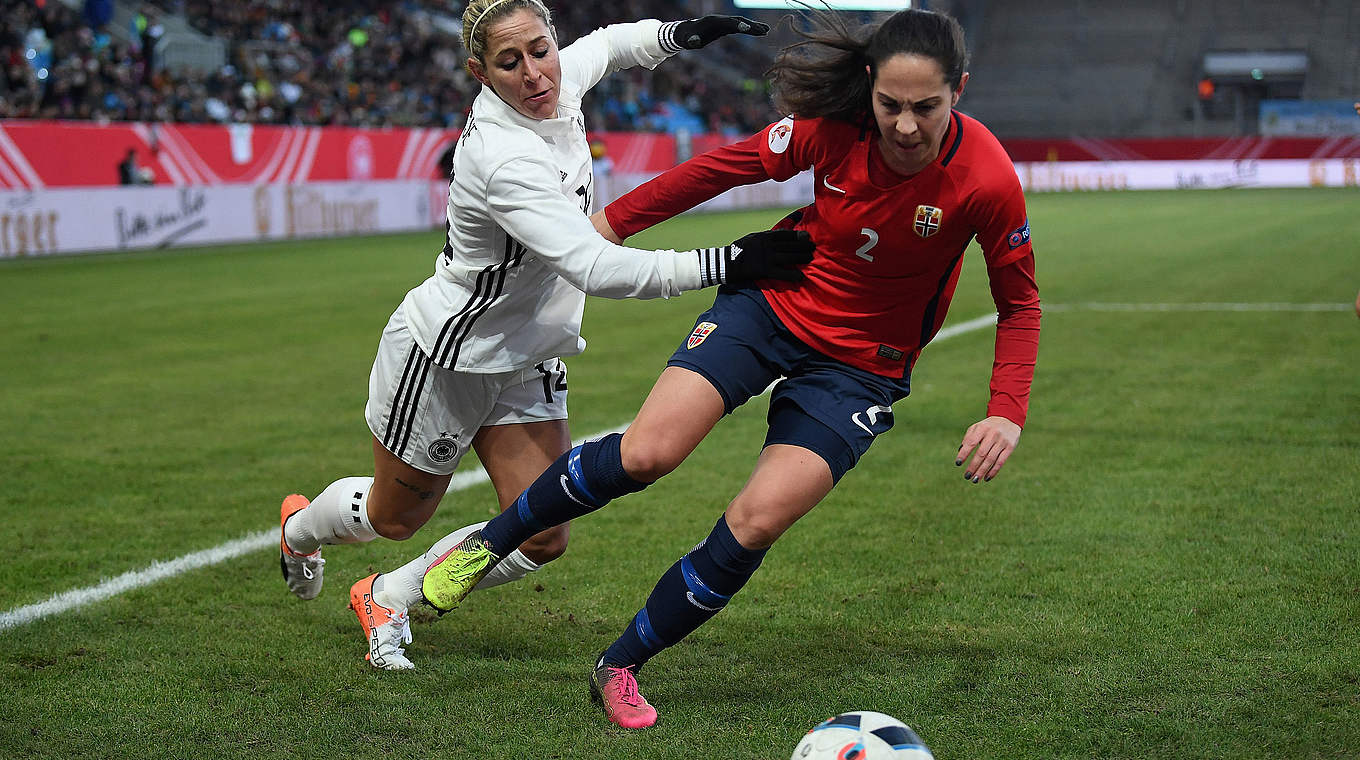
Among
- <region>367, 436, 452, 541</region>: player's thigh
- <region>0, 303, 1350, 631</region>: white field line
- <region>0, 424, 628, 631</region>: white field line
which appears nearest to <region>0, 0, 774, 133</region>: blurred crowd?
<region>0, 303, 1350, 631</region>: white field line

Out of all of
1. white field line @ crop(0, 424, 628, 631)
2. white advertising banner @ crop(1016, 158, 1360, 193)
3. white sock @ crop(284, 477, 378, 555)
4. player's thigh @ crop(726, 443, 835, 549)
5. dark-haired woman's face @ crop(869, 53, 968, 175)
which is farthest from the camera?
white advertising banner @ crop(1016, 158, 1360, 193)

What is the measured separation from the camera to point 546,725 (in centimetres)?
361

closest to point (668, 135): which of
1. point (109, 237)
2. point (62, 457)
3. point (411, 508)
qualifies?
point (109, 237)

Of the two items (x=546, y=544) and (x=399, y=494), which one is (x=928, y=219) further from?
(x=399, y=494)

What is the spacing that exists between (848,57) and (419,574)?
6.71ft

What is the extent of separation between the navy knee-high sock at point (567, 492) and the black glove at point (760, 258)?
20.3 inches

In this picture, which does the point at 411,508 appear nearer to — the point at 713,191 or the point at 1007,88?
the point at 713,191

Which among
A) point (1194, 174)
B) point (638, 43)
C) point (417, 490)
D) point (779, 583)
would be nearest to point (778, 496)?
point (417, 490)

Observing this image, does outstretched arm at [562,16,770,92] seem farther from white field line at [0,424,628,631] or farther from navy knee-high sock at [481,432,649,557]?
white field line at [0,424,628,631]

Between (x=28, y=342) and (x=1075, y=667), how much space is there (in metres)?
10.2

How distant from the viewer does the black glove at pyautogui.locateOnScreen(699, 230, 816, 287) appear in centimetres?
352

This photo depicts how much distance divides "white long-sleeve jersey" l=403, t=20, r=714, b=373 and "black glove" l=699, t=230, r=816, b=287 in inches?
1.3

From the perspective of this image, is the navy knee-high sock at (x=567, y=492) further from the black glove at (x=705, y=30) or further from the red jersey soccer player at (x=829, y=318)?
the black glove at (x=705, y=30)

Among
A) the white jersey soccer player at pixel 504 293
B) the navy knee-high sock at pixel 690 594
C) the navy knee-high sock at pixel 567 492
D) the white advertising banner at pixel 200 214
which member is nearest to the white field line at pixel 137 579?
the white jersey soccer player at pixel 504 293
